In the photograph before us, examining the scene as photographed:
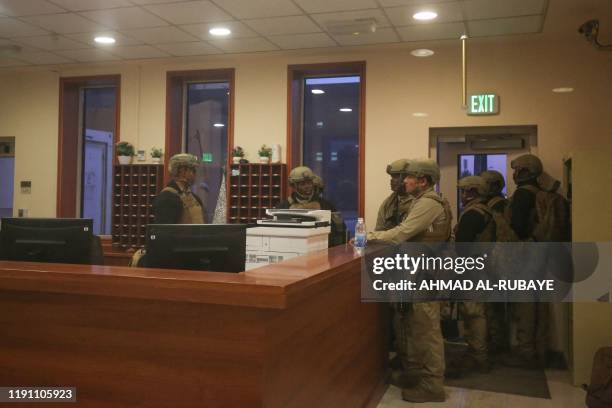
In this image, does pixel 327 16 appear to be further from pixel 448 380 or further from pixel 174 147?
pixel 448 380

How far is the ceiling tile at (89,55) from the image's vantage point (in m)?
6.11

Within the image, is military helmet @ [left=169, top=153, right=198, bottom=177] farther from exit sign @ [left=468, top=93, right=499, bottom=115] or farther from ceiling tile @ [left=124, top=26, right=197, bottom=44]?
exit sign @ [left=468, top=93, right=499, bottom=115]

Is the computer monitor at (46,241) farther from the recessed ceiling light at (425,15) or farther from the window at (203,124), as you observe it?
the window at (203,124)

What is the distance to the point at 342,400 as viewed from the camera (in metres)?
3.01

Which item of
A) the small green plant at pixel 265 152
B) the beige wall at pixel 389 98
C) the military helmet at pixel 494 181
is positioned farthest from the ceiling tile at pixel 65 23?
the military helmet at pixel 494 181

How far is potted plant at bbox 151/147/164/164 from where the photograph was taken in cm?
646

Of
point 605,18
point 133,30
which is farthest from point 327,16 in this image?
point 605,18

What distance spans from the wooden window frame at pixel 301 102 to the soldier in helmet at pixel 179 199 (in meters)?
1.78

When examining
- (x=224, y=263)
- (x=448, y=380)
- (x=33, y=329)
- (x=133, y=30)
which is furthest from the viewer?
(x=133, y=30)

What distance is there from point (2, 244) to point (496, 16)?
4.20 meters

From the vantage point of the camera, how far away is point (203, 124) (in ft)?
22.5

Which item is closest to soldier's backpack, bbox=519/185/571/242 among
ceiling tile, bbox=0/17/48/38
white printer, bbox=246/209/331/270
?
white printer, bbox=246/209/331/270

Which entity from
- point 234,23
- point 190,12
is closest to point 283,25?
point 234,23

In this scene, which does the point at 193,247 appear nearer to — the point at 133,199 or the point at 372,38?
the point at 372,38
